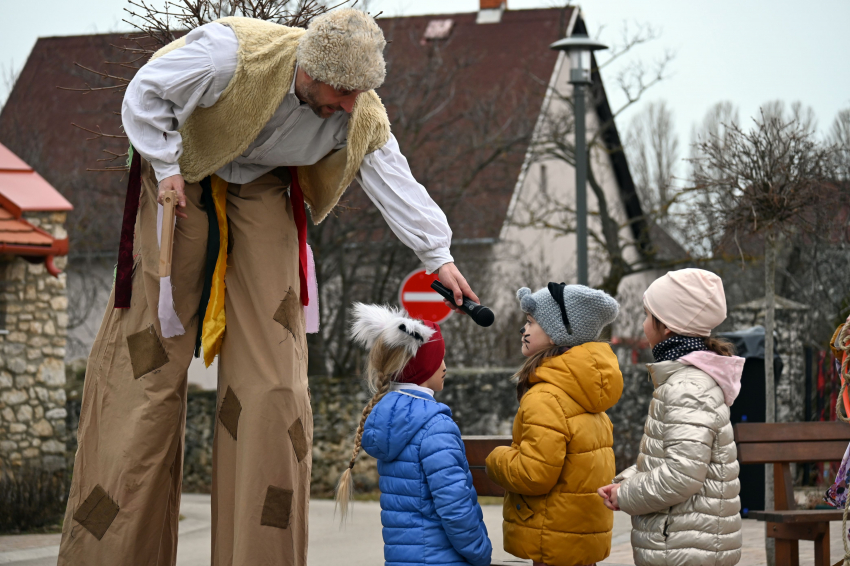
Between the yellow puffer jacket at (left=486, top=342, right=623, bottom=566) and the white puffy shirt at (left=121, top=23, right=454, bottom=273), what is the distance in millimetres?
675

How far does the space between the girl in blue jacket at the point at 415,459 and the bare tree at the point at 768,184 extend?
12.9 ft

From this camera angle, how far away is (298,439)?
335 centimetres

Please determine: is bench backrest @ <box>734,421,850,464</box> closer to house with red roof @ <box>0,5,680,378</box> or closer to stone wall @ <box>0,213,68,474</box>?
stone wall @ <box>0,213,68,474</box>

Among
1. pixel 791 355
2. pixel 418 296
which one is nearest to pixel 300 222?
pixel 418 296

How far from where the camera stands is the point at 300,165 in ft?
11.5

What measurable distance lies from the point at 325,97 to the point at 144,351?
980mm

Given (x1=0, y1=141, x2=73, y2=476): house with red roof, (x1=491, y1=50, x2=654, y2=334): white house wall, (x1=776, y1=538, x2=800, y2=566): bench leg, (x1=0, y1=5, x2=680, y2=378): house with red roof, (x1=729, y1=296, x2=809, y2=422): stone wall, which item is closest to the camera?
(x1=776, y1=538, x2=800, y2=566): bench leg

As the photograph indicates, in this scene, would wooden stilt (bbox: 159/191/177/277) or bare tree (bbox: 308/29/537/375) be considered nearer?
wooden stilt (bbox: 159/191/177/277)

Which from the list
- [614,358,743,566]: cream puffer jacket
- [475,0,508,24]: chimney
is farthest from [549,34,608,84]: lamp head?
[475,0,508,24]: chimney

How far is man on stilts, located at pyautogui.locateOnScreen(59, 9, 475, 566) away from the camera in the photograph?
3.14 meters

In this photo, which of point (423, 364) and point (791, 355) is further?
point (791, 355)

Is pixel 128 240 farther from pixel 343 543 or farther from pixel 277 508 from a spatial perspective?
pixel 343 543

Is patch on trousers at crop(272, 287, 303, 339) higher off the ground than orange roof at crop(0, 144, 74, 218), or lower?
lower

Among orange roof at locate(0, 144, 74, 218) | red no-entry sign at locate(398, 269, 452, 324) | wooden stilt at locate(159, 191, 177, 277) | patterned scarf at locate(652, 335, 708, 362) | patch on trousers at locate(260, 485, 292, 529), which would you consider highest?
orange roof at locate(0, 144, 74, 218)
